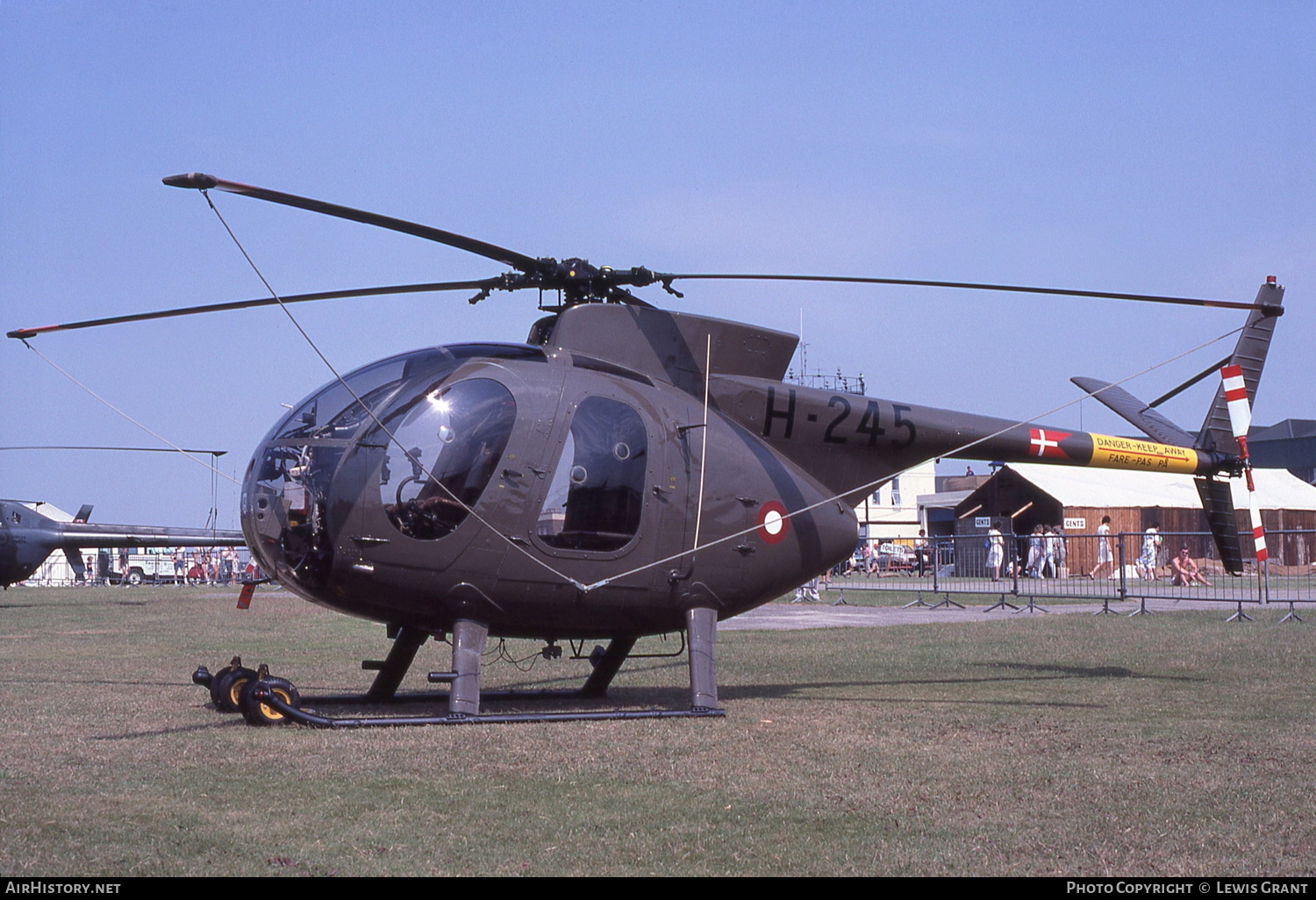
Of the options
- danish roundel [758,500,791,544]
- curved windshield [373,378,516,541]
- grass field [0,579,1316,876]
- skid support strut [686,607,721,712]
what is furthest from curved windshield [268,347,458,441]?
danish roundel [758,500,791,544]

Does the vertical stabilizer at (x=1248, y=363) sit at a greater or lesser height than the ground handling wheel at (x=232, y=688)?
greater

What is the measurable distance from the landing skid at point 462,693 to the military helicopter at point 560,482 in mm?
22

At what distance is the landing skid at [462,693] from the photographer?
9453 mm

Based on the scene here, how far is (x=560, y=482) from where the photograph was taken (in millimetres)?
9938

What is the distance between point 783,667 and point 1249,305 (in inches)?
260

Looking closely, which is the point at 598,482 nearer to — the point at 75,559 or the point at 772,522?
the point at 772,522

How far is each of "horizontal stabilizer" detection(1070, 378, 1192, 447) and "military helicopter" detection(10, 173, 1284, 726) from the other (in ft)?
12.6

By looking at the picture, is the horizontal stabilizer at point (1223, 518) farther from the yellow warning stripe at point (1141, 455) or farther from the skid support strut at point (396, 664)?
the skid support strut at point (396, 664)

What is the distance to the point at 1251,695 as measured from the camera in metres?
11.3

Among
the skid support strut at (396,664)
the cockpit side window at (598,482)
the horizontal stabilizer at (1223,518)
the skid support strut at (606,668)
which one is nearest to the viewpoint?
the cockpit side window at (598,482)

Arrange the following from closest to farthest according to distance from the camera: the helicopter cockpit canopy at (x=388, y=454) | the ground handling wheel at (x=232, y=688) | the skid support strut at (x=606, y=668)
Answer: the helicopter cockpit canopy at (x=388, y=454) → the ground handling wheel at (x=232, y=688) → the skid support strut at (x=606, y=668)

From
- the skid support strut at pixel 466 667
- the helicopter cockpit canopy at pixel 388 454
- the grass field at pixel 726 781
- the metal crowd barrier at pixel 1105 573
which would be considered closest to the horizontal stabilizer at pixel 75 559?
the metal crowd barrier at pixel 1105 573
